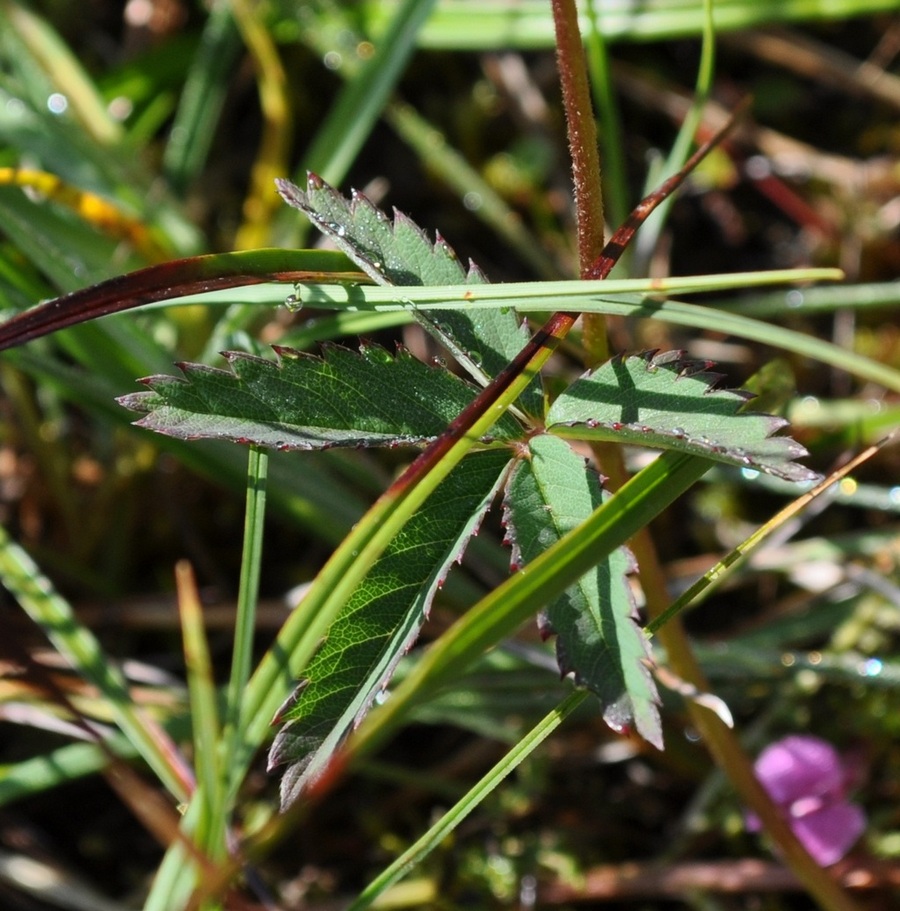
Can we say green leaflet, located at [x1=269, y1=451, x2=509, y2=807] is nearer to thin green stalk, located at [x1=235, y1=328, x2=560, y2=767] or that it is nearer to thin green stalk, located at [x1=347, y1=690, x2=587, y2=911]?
thin green stalk, located at [x1=235, y1=328, x2=560, y2=767]

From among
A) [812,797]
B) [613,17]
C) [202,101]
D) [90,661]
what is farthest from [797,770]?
[202,101]

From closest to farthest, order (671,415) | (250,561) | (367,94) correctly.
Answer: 1. (671,415)
2. (250,561)
3. (367,94)

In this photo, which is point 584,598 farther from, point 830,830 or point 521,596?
point 830,830

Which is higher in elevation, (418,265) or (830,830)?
(418,265)

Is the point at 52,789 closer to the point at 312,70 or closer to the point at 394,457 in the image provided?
the point at 394,457

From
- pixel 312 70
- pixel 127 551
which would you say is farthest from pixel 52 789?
pixel 312 70

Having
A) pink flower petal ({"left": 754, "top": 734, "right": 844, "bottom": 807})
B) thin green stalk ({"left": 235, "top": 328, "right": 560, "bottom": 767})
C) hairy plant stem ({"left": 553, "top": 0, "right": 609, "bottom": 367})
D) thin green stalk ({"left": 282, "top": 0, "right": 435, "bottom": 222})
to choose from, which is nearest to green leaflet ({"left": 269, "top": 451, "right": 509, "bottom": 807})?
thin green stalk ({"left": 235, "top": 328, "right": 560, "bottom": 767})

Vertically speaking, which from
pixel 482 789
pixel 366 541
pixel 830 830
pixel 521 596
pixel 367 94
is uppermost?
pixel 367 94
